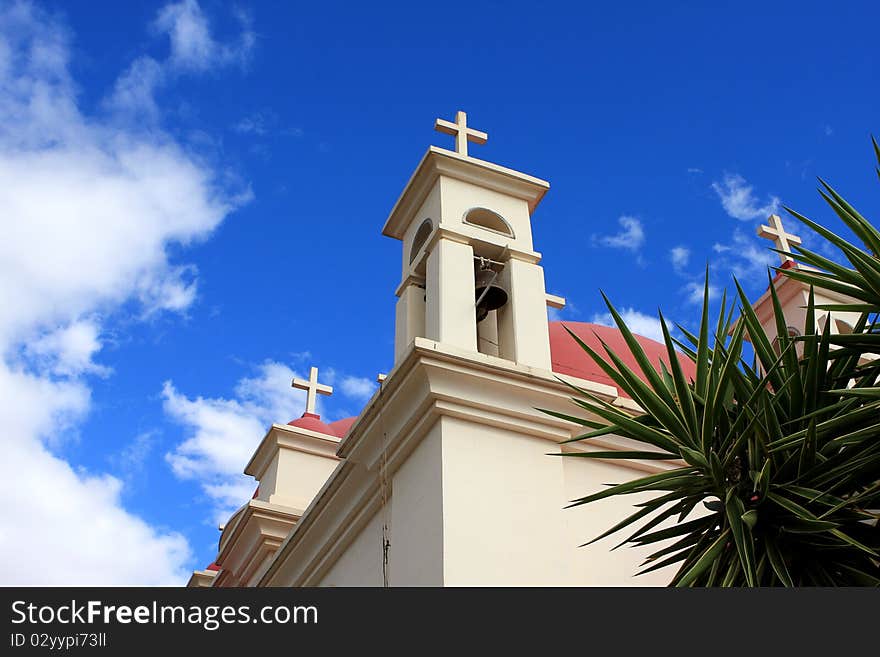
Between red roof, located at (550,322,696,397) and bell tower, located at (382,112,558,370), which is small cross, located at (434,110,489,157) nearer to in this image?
bell tower, located at (382,112,558,370)

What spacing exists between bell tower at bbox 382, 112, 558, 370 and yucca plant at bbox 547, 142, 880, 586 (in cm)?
222

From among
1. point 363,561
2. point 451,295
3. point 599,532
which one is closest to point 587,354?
point 451,295

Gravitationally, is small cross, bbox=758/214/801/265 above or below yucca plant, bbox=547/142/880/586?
above

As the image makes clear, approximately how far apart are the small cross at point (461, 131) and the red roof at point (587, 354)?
→ 1.77 metres

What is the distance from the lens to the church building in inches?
242

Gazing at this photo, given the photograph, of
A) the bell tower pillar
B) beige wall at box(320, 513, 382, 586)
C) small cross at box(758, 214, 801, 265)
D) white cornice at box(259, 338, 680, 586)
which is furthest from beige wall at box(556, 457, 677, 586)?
small cross at box(758, 214, 801, 265)

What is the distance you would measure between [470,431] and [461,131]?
309 cm

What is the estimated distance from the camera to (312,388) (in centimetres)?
1244

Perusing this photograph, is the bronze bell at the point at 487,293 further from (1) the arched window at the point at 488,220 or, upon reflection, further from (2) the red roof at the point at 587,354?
(2) the red roof at the point at 587,354

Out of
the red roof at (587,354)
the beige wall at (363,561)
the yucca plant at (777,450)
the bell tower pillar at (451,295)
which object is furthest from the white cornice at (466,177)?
the yucca plant at (777,450)
